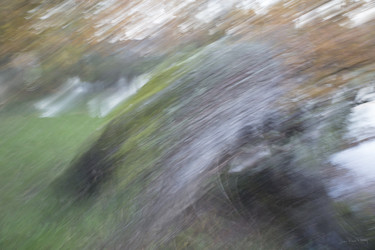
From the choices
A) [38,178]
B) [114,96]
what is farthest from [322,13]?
[38,178]

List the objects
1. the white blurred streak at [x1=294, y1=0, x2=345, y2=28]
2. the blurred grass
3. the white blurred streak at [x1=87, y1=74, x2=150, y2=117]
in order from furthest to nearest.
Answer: the white blurred streak at [x1=87, y1=74, x2=150, y2=117]
the white blurred streak at [x1=294, y1=0, x2=345, y2=28]
the blurred grass

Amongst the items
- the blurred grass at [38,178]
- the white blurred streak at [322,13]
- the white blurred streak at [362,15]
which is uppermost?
the white blurred streak at [322,13]

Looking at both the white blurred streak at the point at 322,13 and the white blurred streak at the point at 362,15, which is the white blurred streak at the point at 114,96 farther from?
the white blurred streak at the point at 362,15

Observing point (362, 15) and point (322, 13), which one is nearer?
point (362, 15)

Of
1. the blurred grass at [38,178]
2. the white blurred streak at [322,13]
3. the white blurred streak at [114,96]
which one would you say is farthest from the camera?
the white blurred streak at [114,96]

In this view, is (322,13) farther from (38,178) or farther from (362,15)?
(38,178)

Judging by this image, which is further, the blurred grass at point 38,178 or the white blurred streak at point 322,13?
the white blurred streak at point 322,13

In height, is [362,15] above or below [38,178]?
above

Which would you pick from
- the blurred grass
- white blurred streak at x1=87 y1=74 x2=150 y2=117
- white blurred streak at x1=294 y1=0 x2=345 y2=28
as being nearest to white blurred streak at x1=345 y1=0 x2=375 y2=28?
white blurred streak at x1=294 y1=0 x2=345 y2=28

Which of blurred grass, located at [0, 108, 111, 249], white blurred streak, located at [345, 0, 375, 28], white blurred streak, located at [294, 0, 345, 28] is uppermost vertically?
white blurred streak, located at [294, 0, 345, 28]

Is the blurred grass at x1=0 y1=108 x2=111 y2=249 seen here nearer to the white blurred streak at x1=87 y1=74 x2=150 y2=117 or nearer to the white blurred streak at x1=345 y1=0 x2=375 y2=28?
the white blurred streak at x1=87 y1=74 x2=150 y2=117

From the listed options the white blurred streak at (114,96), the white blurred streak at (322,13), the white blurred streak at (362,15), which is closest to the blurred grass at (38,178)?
the white blurred streak at (114,96)

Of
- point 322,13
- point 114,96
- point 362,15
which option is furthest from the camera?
point 114,96

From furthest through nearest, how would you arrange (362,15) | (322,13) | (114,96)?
(114,96)
(322,13)
(362,15)
